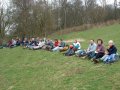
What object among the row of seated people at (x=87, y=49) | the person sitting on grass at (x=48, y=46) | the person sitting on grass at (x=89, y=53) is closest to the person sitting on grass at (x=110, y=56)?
the row of seated people at (x=87, y=49)

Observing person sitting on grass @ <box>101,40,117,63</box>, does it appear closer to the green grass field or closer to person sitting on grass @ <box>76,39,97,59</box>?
the green grass field

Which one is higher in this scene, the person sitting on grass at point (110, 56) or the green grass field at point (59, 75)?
the person sitting on grass at point (110, 56)

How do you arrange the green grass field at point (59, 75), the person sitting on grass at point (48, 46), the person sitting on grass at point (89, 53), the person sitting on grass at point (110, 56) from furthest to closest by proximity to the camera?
the person sitting on grass at point (48, 46) < the person sitting on grass at point (89, 53) < the person sitting on grass at point (110, 56) < the green grass field at point (59, 75)

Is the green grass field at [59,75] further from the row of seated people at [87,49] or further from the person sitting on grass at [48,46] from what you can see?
the person sitting on grass at [48,46]

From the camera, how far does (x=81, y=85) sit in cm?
1057

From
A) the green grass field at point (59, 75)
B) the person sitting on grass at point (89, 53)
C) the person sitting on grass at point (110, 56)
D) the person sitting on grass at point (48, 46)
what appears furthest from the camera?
the person sitting on grass at point (48, 46)

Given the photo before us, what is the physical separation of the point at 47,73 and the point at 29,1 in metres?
28.1

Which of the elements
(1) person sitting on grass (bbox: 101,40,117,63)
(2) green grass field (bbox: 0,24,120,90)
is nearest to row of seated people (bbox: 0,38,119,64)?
(1) person sitting on grass (bbox: 101,40,117,63)

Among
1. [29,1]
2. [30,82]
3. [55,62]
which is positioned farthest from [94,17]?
[30,82]

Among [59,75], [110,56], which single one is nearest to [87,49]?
[110,56]

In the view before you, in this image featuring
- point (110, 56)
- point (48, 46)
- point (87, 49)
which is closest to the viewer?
point (110, 56)

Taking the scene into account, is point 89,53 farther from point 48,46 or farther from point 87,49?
point 48,46

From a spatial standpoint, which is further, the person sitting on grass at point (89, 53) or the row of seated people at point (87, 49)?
the person sitting on grass at point (89, 53)

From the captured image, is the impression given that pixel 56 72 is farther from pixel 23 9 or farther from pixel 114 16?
pixel 114 16
